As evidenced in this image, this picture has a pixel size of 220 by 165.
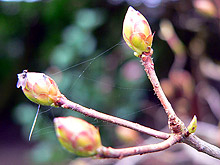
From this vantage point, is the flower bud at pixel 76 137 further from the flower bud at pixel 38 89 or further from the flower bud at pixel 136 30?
the flower bud at pixel 136 30

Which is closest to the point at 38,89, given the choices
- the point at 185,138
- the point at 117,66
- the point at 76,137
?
the point at 76,137

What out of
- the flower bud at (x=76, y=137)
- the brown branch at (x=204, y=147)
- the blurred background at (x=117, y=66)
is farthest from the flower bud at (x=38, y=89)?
the blurred background at (x=117, y=66)

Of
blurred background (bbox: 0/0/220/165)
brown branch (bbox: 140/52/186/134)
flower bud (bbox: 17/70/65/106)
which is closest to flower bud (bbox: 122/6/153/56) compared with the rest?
brown branch (bbox: 140/52/186/134)

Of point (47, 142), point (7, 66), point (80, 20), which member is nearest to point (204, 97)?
point (80, 20)

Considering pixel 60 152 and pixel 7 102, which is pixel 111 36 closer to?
pixel 60 152

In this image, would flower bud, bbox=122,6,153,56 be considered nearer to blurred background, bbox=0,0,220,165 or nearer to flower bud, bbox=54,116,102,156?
flower bud, bbox=54,116,102,156

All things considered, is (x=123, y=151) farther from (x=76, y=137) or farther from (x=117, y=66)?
(x=117, y=66)
